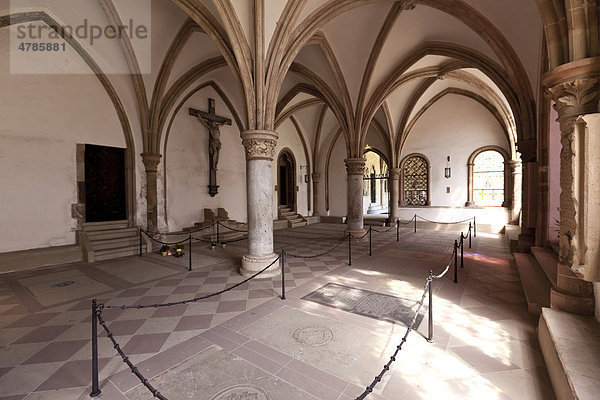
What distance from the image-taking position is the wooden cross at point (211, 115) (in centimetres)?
1098

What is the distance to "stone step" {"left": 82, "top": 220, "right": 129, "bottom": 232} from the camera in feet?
27.0

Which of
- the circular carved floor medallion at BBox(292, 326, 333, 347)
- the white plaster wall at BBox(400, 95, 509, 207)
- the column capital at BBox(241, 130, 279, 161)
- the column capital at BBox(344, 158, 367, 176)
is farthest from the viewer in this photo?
the white plaster wall at BBox(400, 95, 509, 207)

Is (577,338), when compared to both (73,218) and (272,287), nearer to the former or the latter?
(272,287)

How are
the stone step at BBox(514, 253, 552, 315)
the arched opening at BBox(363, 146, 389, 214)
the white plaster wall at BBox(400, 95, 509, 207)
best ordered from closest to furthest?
→ the stone step at BBox(514, 253, 552, 315), the white plaster wall at BBox(400, 95, 509, 207), the arched opening at BBox(363, 146, 389, 214)

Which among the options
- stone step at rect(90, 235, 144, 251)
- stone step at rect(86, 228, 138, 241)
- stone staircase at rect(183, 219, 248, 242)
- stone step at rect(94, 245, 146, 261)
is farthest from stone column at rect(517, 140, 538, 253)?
stone step at rect(86, 228, 138, 241)

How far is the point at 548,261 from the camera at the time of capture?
195 inches

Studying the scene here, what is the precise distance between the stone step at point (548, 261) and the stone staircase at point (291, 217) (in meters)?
10.5

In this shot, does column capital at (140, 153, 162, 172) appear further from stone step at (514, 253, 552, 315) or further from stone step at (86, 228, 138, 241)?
stone step at (514, 253, 552, 315)

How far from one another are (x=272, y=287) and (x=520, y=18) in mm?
8094

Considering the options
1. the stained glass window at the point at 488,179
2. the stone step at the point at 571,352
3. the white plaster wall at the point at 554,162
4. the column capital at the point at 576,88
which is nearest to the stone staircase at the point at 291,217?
the stained glass window at the point at 488,179

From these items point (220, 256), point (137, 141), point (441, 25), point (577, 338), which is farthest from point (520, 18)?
point (137, 141)

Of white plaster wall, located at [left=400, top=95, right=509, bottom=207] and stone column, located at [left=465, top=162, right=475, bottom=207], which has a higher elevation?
white plaster wall, located at [left=400, top=95, right=509, bottom=207]

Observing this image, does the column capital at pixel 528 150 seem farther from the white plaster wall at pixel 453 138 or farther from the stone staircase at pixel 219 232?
the stone staircase at pixel 219 232

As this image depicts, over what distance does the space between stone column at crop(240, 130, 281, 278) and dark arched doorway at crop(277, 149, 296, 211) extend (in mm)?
10414
